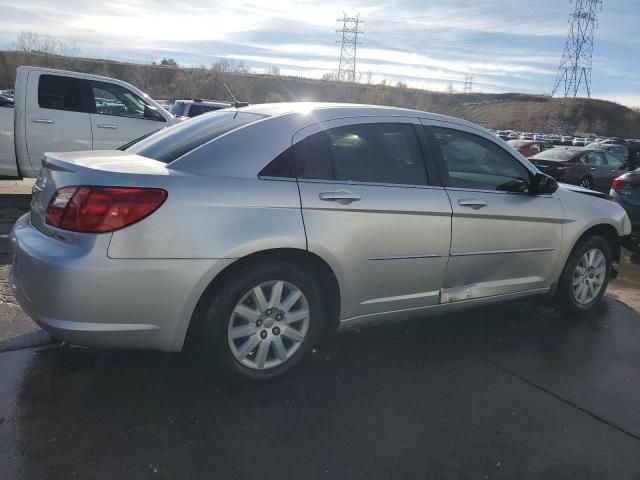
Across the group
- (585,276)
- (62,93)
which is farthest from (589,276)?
(62,93)

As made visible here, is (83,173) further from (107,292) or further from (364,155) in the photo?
(364,155)

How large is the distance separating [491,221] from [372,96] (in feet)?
299

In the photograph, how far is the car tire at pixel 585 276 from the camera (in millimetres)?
4730

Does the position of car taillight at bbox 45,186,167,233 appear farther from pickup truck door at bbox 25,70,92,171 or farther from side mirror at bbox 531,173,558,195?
pickup truck door at bbox 25,70,92,171

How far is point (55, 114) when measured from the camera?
8430 millimetres

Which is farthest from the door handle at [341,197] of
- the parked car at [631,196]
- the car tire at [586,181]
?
the car tire at [586,181]

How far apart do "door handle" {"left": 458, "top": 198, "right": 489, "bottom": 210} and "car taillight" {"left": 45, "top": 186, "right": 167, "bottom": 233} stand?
205 cm

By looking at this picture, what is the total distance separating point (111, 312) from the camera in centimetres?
278

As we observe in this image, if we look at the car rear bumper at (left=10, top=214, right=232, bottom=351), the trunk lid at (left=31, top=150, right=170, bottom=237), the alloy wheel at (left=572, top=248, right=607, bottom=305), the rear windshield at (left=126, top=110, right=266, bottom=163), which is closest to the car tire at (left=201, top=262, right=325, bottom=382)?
the car rear bumper at (left=10, top=214, right=232, bottom=351)

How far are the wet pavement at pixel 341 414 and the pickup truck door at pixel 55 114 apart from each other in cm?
532

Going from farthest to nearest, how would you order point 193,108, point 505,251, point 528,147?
point 528,147 < point 193,108 < point 505,251

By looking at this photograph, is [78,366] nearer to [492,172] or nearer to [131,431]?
[131,431]

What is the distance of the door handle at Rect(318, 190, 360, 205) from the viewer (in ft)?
10.7

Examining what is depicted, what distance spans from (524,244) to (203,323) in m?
2.57
